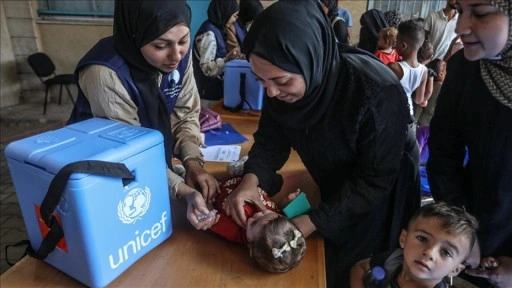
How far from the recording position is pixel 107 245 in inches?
36.1

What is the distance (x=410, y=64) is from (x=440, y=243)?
1701 mm

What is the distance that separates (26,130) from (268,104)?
488 cm

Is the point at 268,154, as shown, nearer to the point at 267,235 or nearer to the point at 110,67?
the point at 267,235

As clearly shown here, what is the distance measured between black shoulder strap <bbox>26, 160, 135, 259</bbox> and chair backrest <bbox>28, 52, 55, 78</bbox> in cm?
521

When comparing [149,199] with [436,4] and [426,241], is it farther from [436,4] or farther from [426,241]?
[436,4]

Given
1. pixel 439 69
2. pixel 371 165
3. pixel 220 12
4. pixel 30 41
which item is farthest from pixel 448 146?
pixel 30 41

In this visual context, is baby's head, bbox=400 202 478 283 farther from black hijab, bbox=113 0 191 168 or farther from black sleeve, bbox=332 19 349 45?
black sleeve, bbox=332 19 349 45

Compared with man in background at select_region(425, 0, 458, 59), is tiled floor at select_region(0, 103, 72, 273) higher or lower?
lower

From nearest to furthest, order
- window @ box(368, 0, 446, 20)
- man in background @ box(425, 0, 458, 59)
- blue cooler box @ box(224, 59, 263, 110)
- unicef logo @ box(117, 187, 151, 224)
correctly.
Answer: unicef logo @ box(117, 187, 151, 224)
blue cooler box @ box(224, 59, 263, 110)
man in background @ box(425, 0, 458, 59)
window @ box(368, 0, 446, 20)

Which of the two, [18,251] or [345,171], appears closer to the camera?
[345,171]

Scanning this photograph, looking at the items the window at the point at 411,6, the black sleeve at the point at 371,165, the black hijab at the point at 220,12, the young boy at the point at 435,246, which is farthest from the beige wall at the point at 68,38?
the young boy at the point at 435,246

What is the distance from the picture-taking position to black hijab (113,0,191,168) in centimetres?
119

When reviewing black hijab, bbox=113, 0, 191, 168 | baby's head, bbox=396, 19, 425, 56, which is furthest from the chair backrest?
baby's head, bbox=396, 19, 425, 56

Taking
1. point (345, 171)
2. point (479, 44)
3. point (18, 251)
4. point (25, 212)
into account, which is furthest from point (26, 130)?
point (479, 44)
